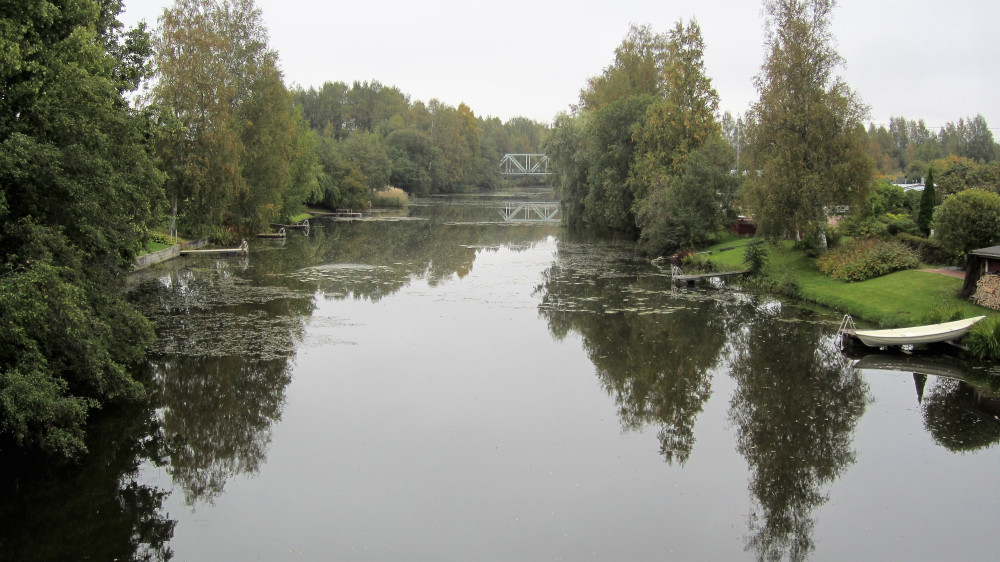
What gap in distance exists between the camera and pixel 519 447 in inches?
494

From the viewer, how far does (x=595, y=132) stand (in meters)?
50.0

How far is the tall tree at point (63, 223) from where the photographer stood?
11.3m

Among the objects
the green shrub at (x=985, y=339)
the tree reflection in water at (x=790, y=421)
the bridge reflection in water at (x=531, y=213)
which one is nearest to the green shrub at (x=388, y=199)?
the bridge reflection in water at (x=531, y=213)

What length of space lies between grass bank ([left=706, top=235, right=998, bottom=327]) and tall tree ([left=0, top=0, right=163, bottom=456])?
782 inches

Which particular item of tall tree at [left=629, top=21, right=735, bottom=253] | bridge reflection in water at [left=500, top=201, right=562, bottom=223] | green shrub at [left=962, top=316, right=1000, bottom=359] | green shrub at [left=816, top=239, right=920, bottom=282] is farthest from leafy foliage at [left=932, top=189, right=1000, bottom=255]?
bridge reflection in water at [left=500, top=201, right=562, bottom=223]

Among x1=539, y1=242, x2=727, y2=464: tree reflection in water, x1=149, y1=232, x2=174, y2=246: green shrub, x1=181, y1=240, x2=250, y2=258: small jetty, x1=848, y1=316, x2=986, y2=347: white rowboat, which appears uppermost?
x1=149, y1=232, x2=174, y2=246: green shrub

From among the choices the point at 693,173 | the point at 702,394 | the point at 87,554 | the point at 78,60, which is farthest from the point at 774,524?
the point at 693,173

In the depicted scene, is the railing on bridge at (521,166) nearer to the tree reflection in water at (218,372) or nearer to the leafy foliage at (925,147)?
the leafy foliage at (925,147)

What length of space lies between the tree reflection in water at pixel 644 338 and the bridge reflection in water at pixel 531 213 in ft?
116

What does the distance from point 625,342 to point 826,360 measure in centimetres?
505

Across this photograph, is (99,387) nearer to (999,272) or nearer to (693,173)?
(999,272)

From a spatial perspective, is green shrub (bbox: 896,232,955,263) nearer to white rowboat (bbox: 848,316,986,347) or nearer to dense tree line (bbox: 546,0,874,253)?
dense tree line (bbox: 546,0,874,253)

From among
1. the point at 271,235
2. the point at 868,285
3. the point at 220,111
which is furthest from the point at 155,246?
the point at 868,285

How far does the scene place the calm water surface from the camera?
962 cm
